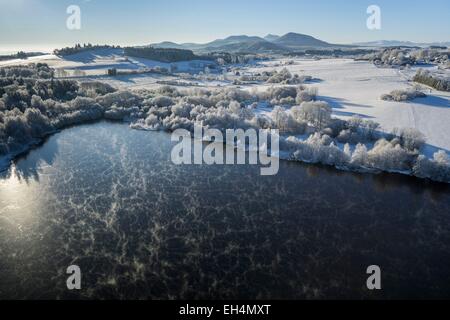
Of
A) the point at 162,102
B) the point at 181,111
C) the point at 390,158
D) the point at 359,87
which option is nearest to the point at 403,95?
the point at 359,87

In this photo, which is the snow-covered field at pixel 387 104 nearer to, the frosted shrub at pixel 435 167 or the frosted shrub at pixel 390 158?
the frosted shrub at pixel 435 167

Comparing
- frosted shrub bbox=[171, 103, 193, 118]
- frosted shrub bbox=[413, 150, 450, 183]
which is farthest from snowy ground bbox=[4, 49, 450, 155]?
frosted shrub bbox=[171, 103, 193, 118]

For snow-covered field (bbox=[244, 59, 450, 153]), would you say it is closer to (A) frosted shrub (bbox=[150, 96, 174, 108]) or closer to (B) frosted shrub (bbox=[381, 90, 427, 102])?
(B) frosted shrub (bbox=[381, 90, 427, 102])

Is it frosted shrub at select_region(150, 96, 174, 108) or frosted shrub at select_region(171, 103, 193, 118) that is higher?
frosted shrub at select_region(150, 96, 174, 108)

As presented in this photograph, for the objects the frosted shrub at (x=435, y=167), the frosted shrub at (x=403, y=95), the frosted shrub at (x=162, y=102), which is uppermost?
the frosted shrub at (x=403, y=95)

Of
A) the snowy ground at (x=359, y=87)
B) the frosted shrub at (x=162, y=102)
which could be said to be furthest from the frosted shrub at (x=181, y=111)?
the snowy ground at (x=359, y=87)

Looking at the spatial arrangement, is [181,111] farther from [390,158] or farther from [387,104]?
[387,104]
